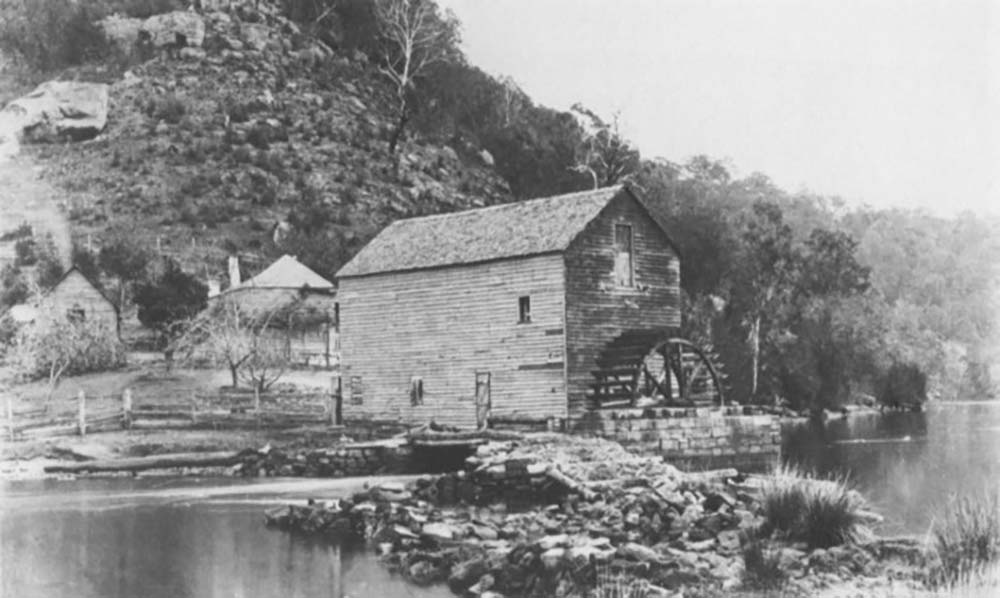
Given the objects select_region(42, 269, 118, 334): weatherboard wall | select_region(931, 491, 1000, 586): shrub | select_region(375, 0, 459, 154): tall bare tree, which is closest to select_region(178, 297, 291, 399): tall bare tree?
select_region(42, 269, 118, 334): weatherboard wall

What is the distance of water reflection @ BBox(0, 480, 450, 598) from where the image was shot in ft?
53.1

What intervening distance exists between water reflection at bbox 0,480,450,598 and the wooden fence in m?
9.29

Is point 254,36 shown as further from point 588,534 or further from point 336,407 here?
point 588,534

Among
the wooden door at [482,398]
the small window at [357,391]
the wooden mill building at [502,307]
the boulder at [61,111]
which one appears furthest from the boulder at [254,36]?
the wooden door at [482,398]

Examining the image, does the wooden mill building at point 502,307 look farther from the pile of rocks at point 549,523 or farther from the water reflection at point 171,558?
the water reflection at point 171,558

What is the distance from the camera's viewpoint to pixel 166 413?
3569 centimetres

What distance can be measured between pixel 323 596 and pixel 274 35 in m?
59.7

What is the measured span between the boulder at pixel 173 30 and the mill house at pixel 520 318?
34.0 meters

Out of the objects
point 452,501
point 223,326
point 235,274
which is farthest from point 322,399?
point 452,501

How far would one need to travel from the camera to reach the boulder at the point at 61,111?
186ft

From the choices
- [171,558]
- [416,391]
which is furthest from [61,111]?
[171,558]

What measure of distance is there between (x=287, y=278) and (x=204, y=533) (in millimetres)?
30518

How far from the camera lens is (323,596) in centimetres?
1584

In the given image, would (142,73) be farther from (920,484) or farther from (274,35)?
(920,484)
